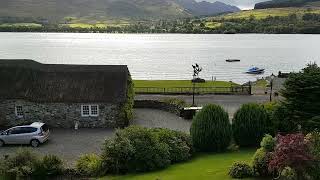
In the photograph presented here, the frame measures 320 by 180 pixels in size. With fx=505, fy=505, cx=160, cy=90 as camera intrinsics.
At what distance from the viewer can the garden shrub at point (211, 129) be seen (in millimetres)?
34688

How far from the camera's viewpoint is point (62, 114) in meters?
44.3

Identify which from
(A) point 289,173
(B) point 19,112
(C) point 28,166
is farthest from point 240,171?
(B) point 19,112

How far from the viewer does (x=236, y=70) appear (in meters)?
130

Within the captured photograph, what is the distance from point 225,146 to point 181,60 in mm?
121786

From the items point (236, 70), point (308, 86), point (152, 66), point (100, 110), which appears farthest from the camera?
point (152, 66)

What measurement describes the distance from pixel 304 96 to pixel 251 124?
4.19 meters

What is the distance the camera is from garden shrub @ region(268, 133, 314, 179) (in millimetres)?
22906

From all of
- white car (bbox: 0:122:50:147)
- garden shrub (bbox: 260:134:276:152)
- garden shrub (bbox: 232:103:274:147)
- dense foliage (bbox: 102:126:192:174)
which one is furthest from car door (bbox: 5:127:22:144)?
garden shrub (bbox: 260:134:276:152)

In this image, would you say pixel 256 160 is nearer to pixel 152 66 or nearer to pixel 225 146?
pixel 225 146

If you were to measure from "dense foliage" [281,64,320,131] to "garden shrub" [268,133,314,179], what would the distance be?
10014 mm

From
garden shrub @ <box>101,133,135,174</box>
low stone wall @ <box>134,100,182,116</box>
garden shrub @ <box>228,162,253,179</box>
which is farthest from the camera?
low stone wall @ <box>134,100,182,116</box>

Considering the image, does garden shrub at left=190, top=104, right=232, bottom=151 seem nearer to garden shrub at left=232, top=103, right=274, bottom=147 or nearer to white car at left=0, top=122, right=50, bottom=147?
garden shrub at left=232, top=103, right=274, bottom=147

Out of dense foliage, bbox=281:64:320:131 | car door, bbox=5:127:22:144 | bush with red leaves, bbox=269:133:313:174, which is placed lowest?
car door, bbox=5:127:22:144

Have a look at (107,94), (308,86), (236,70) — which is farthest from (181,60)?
(308,86)
